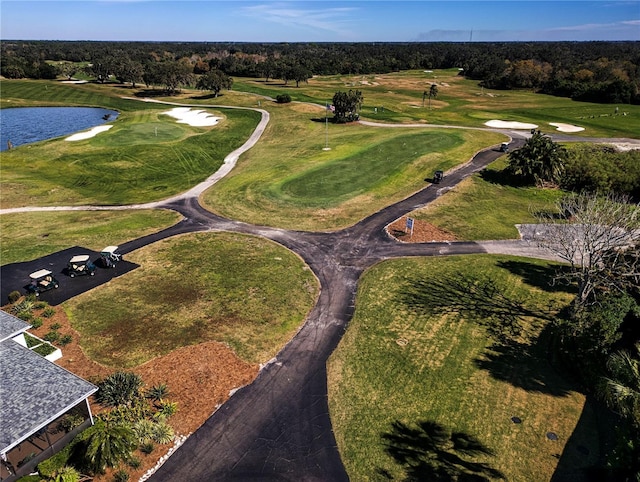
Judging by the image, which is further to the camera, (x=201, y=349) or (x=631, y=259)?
(x=631, y=259)

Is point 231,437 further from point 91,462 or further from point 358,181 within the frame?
point 358,181

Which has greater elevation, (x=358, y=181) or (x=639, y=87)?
→ (x=639, y=87)

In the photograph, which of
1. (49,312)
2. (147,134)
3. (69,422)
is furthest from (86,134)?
(69,422)

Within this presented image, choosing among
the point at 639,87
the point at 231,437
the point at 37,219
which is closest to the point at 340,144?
the point at 37,219

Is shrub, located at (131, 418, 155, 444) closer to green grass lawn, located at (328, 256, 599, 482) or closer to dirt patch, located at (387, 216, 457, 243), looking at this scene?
green grass lawn, located at (328, 256, 599, 482)

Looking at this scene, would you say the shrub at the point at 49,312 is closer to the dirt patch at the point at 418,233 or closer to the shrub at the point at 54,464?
the shrub at the point at 54,464

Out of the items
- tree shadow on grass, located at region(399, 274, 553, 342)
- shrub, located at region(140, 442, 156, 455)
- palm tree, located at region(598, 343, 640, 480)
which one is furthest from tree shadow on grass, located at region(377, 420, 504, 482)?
shrub, located at region(140, 442, 156, 455)

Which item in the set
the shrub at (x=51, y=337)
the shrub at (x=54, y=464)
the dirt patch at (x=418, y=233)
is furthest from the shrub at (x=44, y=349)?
the dirt patch at (x=418, y=233)
